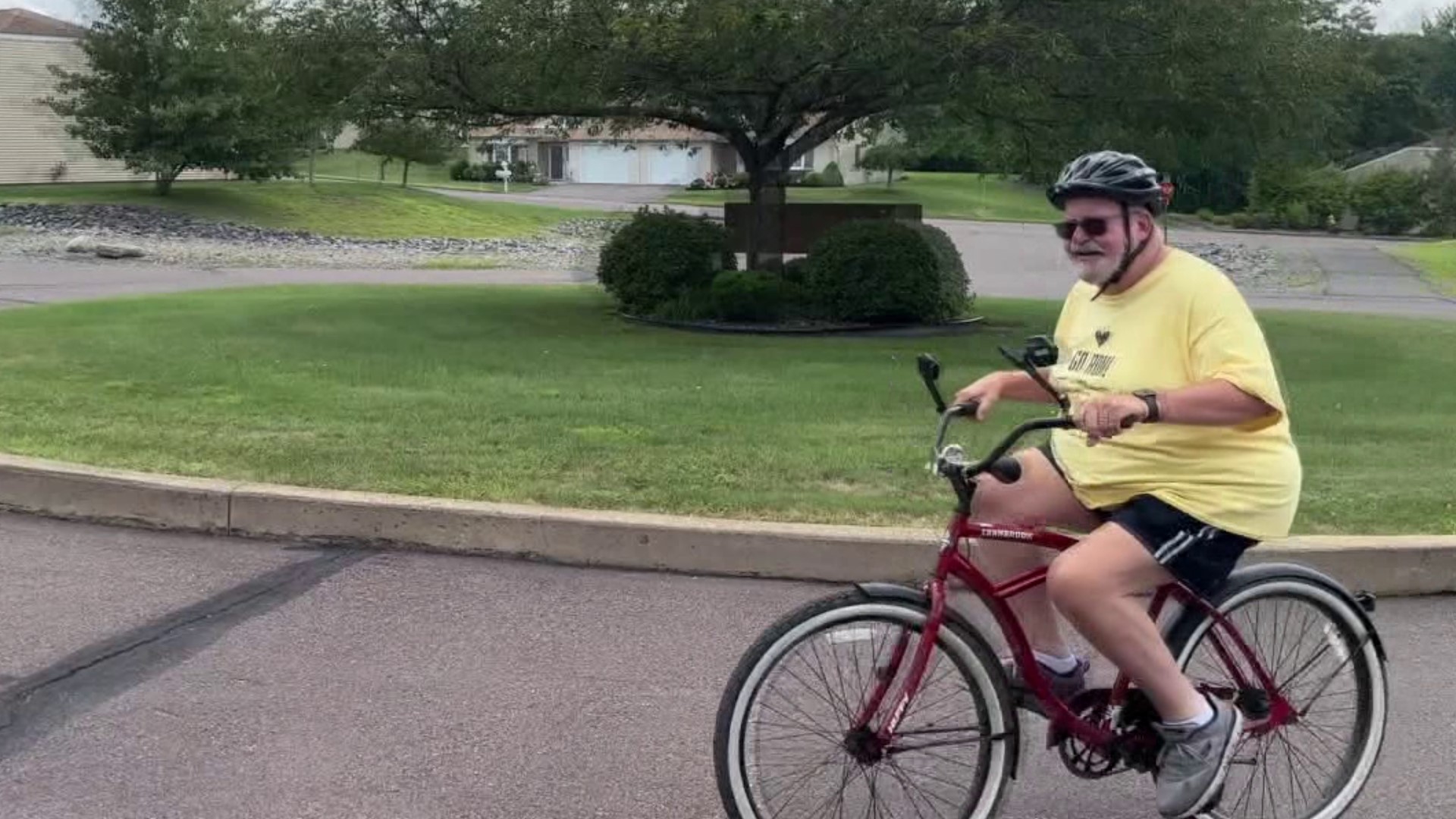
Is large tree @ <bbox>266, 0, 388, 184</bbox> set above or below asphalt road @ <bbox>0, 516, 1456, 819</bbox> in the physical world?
above

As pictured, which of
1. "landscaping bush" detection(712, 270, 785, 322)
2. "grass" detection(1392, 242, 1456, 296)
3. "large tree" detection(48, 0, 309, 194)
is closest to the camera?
"landscaping bush" detection(712, 270, 785, 322)

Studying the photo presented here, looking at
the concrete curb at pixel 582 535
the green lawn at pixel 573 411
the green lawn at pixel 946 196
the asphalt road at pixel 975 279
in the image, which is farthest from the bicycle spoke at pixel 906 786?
the green lawn at pixel 946 196

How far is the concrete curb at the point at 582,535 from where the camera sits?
5883mm

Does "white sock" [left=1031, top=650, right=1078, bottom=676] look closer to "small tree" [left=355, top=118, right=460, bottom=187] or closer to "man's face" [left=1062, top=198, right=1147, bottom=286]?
"man's face" [left=1062, top=198, right=1147, bottom=286]

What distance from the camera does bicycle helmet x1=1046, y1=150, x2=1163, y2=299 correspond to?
126 inches

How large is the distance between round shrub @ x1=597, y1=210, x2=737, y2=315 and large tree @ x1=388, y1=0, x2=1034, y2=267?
136 cm

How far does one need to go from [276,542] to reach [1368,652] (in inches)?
182

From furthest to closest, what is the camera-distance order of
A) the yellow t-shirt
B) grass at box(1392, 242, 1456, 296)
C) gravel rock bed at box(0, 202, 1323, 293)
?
grass at box(1392, 242, 1456, 296) → gravel rock bed at box(0, 202, 1323, 293) → the yellow t-shirt

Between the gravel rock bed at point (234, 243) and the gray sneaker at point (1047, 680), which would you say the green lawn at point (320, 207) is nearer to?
the gravel rock bed at point (234, 243)

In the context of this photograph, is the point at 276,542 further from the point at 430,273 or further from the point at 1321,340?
the point at 430,273

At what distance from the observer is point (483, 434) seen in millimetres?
8070

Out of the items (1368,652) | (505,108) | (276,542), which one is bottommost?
(276,542)

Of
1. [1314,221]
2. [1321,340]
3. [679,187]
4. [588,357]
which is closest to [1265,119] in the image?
[1321,340]

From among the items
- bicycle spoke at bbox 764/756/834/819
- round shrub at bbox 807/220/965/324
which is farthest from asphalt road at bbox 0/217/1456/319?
bicycle spoke at bbox 764/756/834/819
